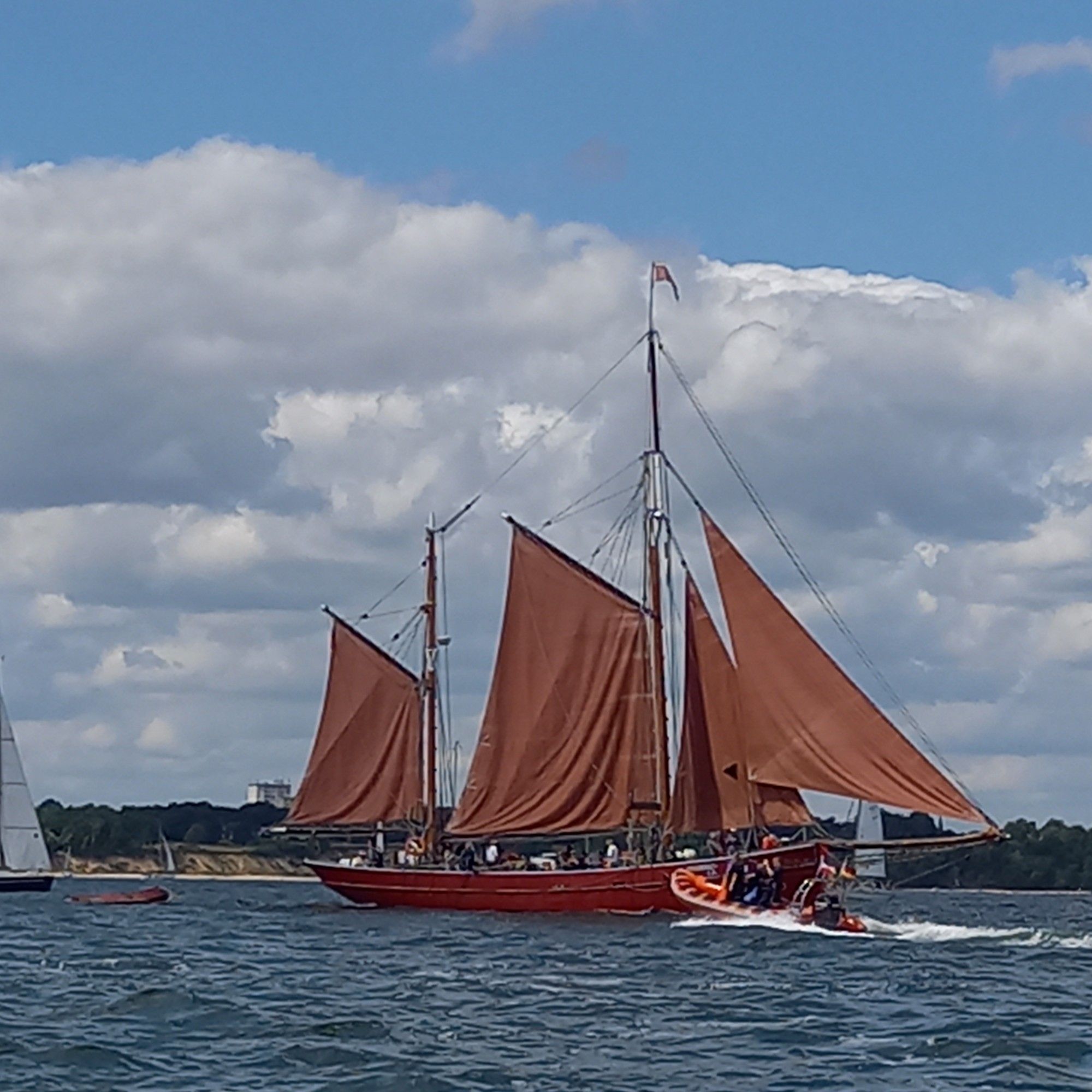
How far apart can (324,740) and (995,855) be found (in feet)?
296

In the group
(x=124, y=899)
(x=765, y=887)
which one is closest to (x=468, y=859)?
(x=765, y=887)

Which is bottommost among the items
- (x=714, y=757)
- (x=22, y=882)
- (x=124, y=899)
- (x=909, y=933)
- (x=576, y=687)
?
(x=909, y=933)

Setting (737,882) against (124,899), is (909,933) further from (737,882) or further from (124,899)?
(124,899)

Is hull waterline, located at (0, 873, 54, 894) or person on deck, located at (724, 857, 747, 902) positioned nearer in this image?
person on deck, located at (724, 857, 747, 902)

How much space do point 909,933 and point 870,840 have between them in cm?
1762

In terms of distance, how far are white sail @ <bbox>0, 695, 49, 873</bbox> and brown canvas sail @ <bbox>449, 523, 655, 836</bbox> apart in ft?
144

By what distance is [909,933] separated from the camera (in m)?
62.1

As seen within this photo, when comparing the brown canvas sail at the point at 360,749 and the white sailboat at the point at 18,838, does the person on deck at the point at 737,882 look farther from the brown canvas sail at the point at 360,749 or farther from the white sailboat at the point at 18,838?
the white sailboat at the point at 18,838

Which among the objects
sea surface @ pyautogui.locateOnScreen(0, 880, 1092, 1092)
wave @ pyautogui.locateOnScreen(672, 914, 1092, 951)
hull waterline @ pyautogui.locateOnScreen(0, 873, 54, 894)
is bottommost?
sea surface @ pyautogui.locateOnScreen(0, 880, 1092, 1092)

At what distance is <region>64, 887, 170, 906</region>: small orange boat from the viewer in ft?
314

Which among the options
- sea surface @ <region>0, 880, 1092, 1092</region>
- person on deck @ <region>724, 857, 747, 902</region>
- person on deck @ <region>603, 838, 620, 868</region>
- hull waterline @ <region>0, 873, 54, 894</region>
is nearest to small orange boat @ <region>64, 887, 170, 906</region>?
hull waterline @ <region>0, 873, 54, 894</region>

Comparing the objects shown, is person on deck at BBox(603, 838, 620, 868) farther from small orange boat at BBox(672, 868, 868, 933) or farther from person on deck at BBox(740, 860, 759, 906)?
person on deck at BBox(740, 860, 759, 906)

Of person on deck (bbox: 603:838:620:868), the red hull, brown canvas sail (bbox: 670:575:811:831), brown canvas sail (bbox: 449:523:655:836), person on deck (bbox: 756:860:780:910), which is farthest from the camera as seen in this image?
brown canvas sail (bbox: 449:523:655:836)

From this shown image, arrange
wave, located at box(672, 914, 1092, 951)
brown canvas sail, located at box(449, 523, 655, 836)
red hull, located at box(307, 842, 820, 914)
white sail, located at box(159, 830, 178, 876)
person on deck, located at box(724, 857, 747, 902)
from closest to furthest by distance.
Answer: wave, located at box(672, 914, 1092, 951) → person on deck, located at box(724, 857, 747, 902) → red hull, located at box(307, 842, 820, 914) → brown canvas sail, located at box(449, 523, 655, 836) → white sail, located at box(159, 830, 178, 876)
